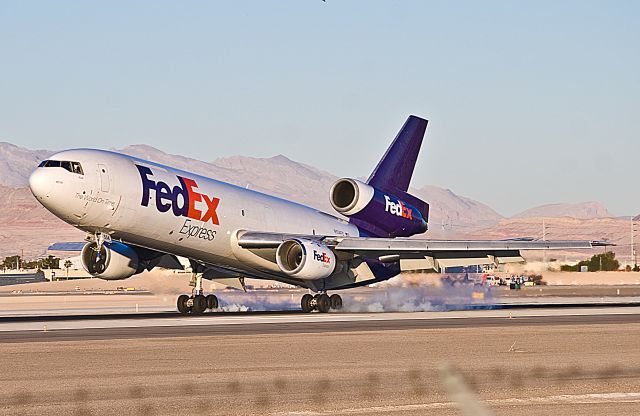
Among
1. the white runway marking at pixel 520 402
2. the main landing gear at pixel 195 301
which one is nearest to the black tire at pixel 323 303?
the main landing gear at pixel 195 301

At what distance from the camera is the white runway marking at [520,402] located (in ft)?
46.2

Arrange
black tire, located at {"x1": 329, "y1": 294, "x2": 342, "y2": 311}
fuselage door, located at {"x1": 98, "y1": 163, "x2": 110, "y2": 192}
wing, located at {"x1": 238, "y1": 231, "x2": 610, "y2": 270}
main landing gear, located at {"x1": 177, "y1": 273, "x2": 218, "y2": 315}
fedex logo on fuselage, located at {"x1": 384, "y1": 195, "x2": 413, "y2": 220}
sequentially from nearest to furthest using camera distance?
fuselage door, located at {"x1": 98, "y1": 163, "x2": 110, "y2": 192} → wing, located at {"x1": 238, "y1": 231, "x2": 610, "y2": 270} → main landing gear, located at {"x1": 177, "y1": 273, "x2": 218, "y2": 315} → black tire, located at {"x1": 329, "y1": 294, "x2": 342, "y2": 311} → fedex logo on fuselage, located at {"x1": 384, "y1": 195, "x2": 413, "y2": 220}

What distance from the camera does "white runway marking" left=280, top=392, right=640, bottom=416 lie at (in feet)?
46.2

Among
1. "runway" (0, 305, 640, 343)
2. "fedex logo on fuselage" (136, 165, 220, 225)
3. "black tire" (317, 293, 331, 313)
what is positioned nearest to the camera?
"runway" (0, 305, 640, 343)

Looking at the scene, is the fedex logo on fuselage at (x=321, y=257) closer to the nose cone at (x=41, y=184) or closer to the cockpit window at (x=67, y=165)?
the cockpit window at (x=67, y=165)

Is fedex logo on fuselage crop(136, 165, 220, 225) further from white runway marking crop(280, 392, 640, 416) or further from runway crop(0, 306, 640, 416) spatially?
white runway marking crop(280, 392, 640, 416)

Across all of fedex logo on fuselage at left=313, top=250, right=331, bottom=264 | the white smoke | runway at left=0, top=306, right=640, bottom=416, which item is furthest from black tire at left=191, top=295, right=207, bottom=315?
runway at left=0, top=306, right=640, bottom=416

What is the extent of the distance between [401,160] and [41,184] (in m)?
21.8

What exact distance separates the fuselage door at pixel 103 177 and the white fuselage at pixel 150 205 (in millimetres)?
38

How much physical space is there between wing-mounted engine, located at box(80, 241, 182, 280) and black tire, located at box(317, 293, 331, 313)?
6.56 meters

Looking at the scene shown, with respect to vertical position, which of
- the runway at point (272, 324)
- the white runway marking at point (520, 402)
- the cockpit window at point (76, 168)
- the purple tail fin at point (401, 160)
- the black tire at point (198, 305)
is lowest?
the white runway marking at point (520, 402)

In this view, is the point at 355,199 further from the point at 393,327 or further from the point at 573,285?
the point at 573,285

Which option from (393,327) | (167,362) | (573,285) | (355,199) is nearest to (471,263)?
(355,199)

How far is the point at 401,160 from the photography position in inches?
2138
